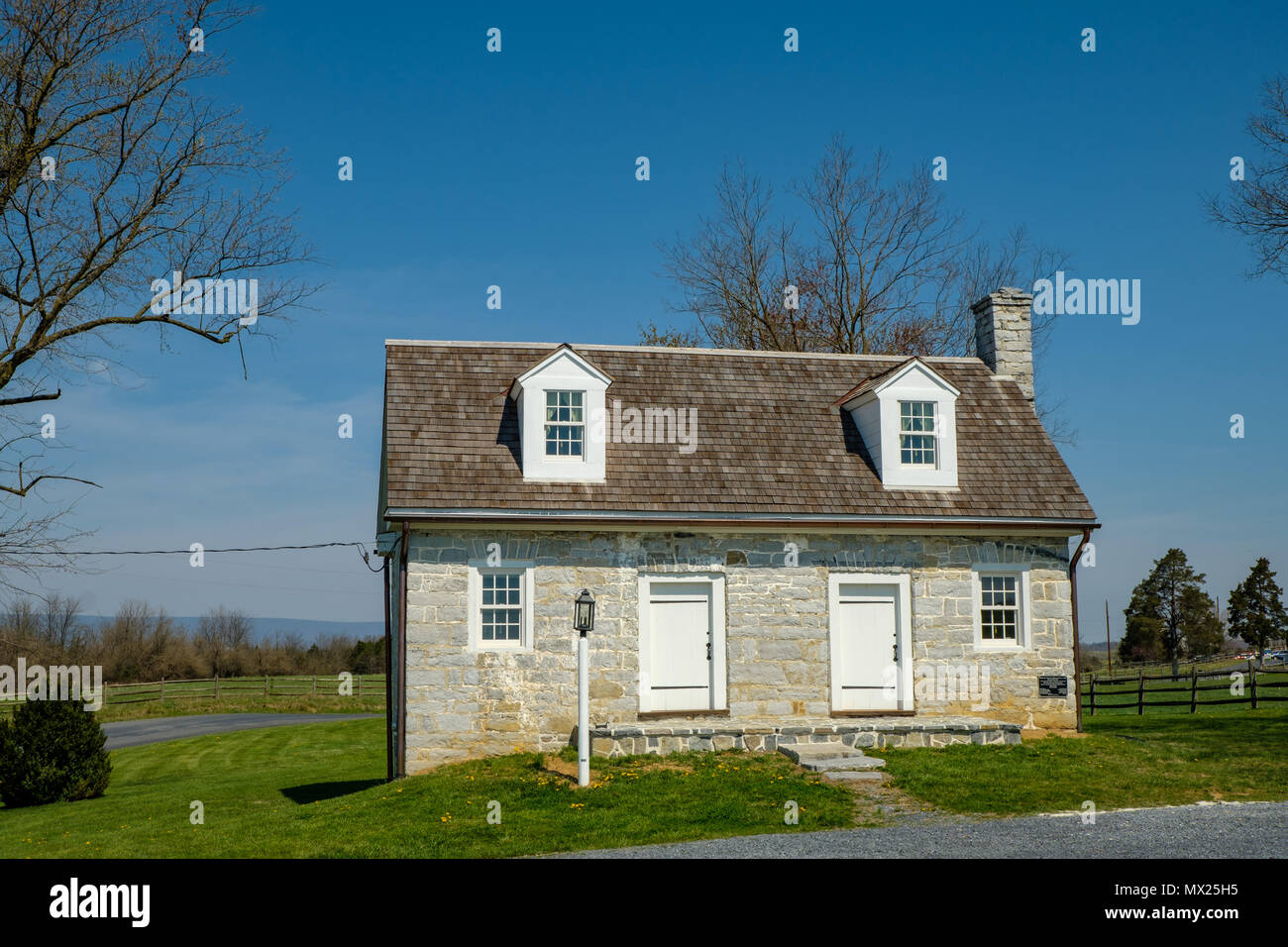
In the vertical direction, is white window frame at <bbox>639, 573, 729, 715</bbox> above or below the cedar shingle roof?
below

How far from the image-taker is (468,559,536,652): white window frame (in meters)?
16.1

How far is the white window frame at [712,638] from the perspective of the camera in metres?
16.6

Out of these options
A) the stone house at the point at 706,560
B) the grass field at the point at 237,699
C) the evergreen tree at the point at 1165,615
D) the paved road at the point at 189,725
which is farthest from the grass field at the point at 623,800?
the evergreen tree at the point at 1165,615

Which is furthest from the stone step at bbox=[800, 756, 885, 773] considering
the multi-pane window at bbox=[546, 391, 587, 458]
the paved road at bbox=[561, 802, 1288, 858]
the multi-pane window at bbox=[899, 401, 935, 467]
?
the multi-pane window at bbox=[546, 391, 587, 458]

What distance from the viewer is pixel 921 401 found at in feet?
59.8

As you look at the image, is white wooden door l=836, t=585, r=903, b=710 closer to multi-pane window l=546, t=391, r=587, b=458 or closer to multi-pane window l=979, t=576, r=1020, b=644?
multi-pane window l=979, t=576, r=1020, b=644

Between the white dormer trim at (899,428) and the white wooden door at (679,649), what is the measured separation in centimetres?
407

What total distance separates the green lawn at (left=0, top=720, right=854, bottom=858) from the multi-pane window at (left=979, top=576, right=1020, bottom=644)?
4895 millimetres

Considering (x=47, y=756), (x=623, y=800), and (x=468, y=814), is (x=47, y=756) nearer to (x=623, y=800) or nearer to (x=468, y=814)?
(x=468, y=814)
